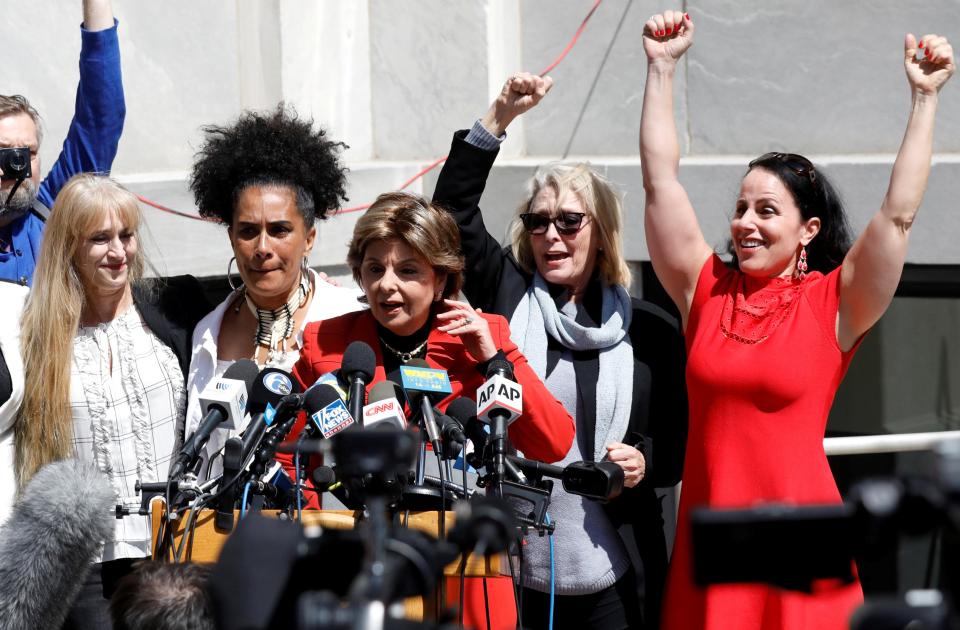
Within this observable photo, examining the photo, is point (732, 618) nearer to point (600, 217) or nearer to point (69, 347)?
point (600, 217)

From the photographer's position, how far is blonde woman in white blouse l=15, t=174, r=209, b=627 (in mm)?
3471

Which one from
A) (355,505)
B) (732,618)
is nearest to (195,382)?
(355,505)

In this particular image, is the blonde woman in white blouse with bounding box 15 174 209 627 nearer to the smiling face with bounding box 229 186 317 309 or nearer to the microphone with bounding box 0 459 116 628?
the smiling face with bounding box 229 186 317 309

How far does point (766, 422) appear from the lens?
317cm

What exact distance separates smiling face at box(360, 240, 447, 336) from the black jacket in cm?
36

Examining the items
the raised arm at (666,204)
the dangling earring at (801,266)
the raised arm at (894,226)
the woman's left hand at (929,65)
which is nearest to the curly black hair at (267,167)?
the raised arm at (666,204)

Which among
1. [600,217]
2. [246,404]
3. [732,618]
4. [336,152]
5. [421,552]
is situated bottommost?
[732,618]

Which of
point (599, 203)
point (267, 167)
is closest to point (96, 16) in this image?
point (267, 167)

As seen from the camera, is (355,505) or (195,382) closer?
(355,505)

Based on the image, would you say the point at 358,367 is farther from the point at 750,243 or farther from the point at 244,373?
the point at 750,243

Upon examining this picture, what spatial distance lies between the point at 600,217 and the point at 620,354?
1.36ft

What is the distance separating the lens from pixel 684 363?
12.4ft

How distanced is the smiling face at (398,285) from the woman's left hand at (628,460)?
2.11 ft

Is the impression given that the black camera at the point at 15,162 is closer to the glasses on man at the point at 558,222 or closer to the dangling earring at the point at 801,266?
the glasses on man at the point at 558,222
